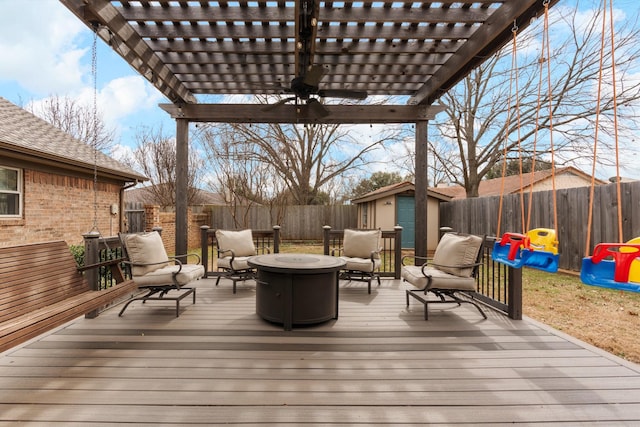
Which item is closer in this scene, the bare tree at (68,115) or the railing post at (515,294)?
the railing post at (515,294)

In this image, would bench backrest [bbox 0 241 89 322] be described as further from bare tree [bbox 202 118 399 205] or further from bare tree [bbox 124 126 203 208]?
bare tree [bbox 124 126 203 208]

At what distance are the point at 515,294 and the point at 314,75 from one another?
353 cm

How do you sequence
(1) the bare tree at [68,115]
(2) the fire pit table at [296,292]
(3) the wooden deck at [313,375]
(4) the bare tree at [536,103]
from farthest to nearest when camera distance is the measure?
1. (1) the bare tree at [68,115]
2. (4) the bare tree at [536,103]
3. (2) the fire pit table at [296,292]
4. (3) the wooden deck at [313,375]

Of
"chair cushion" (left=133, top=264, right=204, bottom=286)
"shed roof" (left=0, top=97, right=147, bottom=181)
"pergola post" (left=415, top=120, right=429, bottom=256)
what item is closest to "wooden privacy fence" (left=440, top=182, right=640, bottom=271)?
"pergola post" (left=415, top=120, right=429, bottom=256)

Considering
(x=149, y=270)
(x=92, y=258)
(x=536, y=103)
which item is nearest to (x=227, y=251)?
(x=149, y=270)

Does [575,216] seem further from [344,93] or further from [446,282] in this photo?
[344,93]

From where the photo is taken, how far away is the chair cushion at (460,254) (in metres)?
3.72

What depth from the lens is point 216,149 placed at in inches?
483

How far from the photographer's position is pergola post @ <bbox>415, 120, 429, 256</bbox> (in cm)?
539

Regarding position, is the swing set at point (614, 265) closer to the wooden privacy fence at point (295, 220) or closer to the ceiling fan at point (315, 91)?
the ceiling fan at point (315, 91)

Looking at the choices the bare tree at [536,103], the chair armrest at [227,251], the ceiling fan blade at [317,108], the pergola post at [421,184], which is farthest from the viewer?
the bare tree at [536,103]

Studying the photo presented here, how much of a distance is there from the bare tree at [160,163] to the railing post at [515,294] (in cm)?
1562

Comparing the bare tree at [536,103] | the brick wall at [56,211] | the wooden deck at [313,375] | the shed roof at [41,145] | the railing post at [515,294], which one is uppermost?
the bare tree at [536,103]

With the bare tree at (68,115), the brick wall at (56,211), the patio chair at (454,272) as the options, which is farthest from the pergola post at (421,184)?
the bare tree at (68,115)
